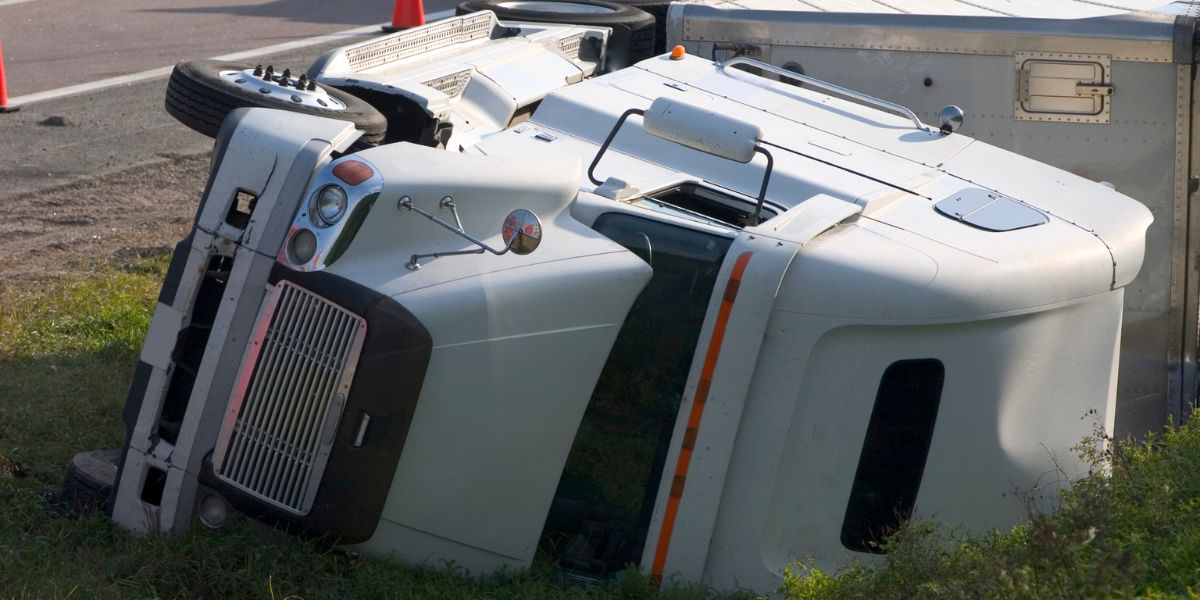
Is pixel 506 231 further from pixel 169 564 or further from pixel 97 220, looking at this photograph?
pixel 97 220

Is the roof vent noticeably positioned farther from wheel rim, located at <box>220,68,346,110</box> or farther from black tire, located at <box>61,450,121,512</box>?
A: black tire, located at <box>61,450,121,512</box>

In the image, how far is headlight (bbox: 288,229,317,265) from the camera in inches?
115

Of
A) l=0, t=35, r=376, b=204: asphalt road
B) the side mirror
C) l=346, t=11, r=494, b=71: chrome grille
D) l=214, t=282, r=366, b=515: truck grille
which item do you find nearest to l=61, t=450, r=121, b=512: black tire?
l=214, t=282, r=366, b=515: truck grille

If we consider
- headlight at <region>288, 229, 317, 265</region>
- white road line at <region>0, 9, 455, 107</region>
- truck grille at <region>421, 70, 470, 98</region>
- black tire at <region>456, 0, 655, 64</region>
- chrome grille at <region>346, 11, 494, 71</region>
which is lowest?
white road line at <region>0, 9, 455, 107</region>

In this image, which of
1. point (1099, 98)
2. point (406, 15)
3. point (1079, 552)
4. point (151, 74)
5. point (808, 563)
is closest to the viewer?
point (1079, 552)

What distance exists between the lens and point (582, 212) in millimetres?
3256

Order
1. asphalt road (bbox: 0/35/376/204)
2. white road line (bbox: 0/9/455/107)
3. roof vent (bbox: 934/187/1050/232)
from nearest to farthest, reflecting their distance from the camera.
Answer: roof vent (bbox: 934/187/1050/232), asphalt road (bbox: 0/35/376/204), white road line (bbox: 0/9/455/107)

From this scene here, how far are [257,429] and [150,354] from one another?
1.56 feet

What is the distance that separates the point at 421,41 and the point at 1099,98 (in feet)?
10.3

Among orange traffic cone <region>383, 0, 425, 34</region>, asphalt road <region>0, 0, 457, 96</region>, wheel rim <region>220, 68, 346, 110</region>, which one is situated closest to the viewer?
wheel rim <region>220, 68, 346, 110</region>

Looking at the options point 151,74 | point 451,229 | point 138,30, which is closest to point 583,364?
point 451,229

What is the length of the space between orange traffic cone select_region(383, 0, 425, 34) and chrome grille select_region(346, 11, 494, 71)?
20.7 feet

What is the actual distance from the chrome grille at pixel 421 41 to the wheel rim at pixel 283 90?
48 cm

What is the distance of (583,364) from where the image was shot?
10.1 feet
